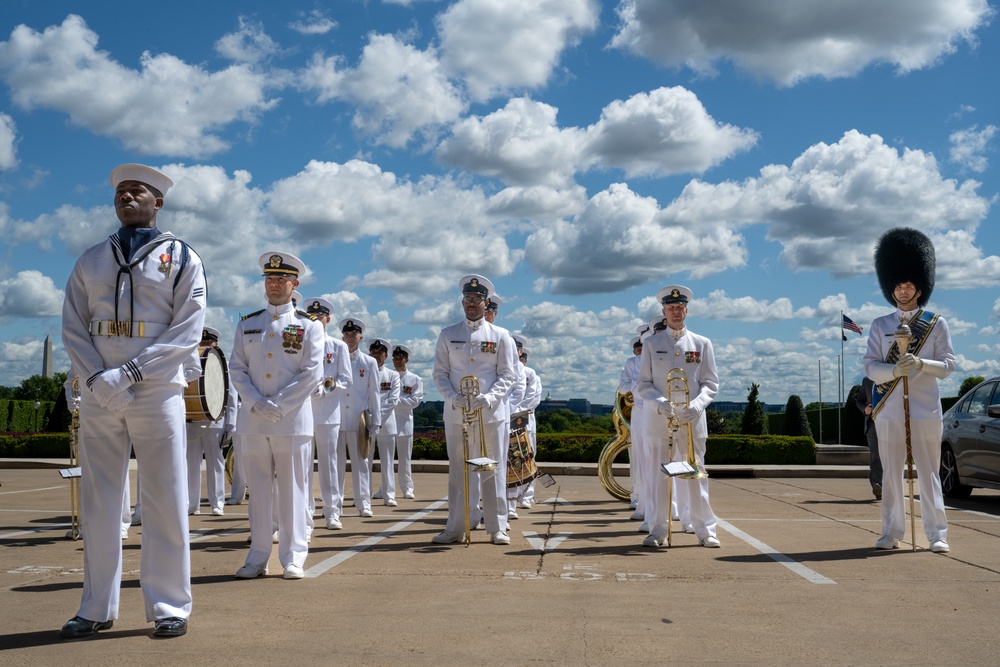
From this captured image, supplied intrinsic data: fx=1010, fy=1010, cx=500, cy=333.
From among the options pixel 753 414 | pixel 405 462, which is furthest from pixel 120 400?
pixel 753 414

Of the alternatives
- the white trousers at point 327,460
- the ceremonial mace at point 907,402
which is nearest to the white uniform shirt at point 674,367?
the ceremonial mace at point 907,402

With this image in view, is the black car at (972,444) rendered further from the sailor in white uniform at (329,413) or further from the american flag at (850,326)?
the american flag at (850,326)

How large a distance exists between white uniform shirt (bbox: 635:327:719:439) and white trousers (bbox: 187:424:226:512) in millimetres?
5853

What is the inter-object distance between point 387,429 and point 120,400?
990 cm

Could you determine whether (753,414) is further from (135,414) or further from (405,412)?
(135,414)

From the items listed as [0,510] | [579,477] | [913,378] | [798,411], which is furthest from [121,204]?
[798,411]

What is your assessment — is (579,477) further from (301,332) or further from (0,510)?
(301,332)

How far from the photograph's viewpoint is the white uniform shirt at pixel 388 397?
15.1 meters

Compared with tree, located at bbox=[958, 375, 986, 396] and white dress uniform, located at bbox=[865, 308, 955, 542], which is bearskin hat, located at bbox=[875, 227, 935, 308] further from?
tree, located at bbox=[958, 375, 986, 396]

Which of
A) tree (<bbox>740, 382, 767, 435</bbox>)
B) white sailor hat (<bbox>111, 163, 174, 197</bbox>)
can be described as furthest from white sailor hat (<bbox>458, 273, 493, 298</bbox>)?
tree (<bbox>740, 382, 767, 435</bbox>)

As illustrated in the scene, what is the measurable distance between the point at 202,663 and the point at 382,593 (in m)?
1.98

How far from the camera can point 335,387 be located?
11352 millimetres

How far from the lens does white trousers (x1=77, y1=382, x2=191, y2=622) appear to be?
17.7ft

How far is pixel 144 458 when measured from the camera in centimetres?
545
